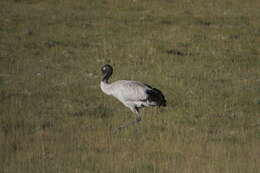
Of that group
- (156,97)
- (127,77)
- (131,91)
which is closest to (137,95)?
(131,91)

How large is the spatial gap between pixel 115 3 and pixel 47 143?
16.5 m

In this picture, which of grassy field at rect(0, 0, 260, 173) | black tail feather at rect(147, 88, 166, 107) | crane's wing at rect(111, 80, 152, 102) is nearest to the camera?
grassy field at rect(0, 0, 260, 173)

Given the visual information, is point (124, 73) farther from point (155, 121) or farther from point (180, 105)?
point (155, 121)

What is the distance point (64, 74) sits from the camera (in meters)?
15.6

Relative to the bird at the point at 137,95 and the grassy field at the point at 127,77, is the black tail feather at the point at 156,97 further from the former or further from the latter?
the grassy field at the point at 127,77

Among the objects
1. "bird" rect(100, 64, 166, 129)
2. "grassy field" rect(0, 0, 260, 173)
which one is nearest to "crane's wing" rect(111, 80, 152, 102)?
"bird" rect(100, 64, 166, 129)

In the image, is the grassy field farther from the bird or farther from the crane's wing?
the crane's wing

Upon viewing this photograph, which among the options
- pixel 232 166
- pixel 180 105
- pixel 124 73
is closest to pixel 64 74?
pixel 124 73

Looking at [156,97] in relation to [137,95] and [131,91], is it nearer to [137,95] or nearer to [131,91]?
[137,95]

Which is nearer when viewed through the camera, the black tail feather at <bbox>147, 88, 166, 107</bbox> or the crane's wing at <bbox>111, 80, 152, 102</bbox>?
the black tail feather at <bbox>147, 88, 166, 107</bbox>

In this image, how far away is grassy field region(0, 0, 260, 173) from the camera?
981 cm

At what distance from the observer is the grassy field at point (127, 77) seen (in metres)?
9.81

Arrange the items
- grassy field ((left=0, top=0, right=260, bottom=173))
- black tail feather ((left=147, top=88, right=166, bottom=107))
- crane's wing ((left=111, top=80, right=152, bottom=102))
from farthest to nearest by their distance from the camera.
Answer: crane's wing ((left=111, top=80, right=152, bottom=102)) < black tail feather ((left=147, top=88, right=166, bottom=107)) < grassy field ((left=0, top=0, right=260, bottom=173))

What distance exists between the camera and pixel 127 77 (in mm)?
15609
